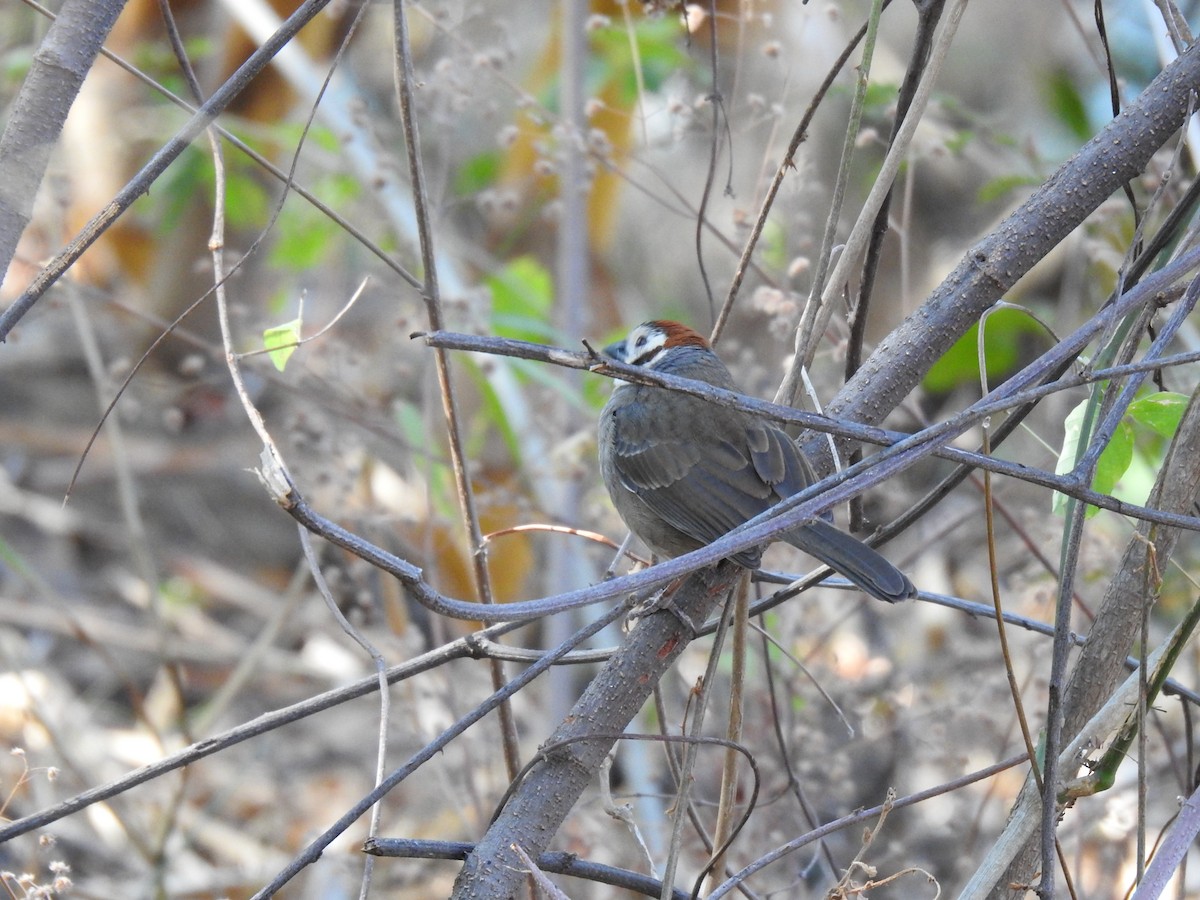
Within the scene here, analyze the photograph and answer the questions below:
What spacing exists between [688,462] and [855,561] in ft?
3.09

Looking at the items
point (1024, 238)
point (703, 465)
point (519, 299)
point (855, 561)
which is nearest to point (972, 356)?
point (519, 299)

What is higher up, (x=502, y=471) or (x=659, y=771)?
(x=502, y=471)

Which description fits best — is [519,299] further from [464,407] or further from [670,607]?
[670,607]

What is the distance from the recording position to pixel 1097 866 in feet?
12.9

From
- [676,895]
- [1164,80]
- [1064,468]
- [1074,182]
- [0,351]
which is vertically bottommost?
[676,895]

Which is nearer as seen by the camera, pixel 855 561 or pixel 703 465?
pixel 855 561

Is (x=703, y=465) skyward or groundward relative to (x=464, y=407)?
groundward

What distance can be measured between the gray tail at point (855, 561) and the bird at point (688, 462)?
39 cm

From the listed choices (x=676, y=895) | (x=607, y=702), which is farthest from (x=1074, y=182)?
(x=676, y=895)

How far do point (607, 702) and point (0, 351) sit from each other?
6.59 meters

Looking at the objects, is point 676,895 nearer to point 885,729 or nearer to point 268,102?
point 885,729

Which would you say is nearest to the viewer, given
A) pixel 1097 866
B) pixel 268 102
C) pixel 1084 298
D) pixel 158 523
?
pixel 1097 866

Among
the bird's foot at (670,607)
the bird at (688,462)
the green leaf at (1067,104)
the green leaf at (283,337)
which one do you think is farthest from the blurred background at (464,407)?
the bird's foot at (670,607)

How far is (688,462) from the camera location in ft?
10.8
